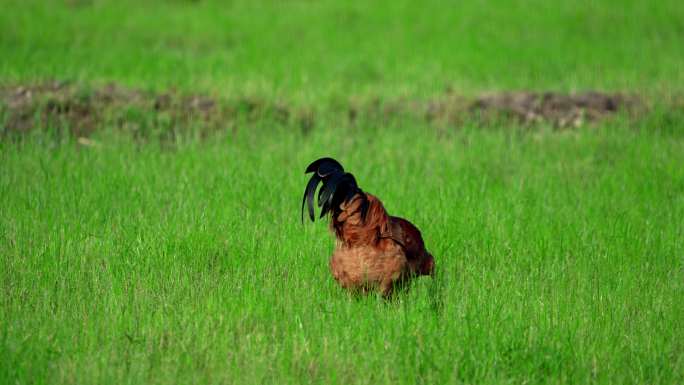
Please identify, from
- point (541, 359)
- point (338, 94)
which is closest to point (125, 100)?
point (338, 94)

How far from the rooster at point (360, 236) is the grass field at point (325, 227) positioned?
0.53 feet

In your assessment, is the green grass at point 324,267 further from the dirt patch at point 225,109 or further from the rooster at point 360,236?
the dirt patch at point 225,109

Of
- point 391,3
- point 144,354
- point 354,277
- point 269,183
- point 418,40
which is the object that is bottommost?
point 144,354

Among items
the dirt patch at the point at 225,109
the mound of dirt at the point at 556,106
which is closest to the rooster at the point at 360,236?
the dirt patch at the point at 225,109

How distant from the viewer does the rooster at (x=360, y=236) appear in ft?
12.8

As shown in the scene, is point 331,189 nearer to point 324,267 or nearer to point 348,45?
point 324,267

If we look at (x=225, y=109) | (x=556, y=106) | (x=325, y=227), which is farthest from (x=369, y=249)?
(x=556, y=106)

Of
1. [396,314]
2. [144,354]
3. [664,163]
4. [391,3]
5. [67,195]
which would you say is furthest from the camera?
[391,3]

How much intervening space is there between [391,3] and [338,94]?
469 cm

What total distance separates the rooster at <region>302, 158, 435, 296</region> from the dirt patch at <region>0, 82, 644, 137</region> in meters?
3.59

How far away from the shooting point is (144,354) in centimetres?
356

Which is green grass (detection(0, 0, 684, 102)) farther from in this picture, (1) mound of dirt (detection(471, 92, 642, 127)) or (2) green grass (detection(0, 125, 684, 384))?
(2) green grass (detection(0, 125, 684, 384))

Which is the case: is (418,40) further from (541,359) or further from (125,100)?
(541,359)

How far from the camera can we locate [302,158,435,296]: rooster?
3.92 meters
